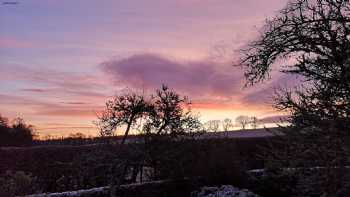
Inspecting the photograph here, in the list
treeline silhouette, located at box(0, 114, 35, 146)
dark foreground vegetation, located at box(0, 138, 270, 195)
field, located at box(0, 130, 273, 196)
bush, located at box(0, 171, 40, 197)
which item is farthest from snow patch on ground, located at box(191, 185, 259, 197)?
treeline silhouette, located at box(0, 114, 35, 146)

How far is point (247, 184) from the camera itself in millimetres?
21203

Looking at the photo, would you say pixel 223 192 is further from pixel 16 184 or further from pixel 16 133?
pixel 16 133

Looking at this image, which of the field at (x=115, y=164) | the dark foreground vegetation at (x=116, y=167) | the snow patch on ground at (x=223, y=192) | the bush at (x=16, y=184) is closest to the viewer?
the bush at (x=16, y=184)

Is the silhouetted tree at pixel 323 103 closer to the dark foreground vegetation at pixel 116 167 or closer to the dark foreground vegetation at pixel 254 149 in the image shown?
the dark foreground vegetation at pixel 254 149

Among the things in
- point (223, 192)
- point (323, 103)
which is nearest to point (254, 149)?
point (223, 192)

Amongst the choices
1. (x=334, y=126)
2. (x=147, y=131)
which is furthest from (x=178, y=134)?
(x=334, y=126)

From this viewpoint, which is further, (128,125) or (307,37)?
(128,125)

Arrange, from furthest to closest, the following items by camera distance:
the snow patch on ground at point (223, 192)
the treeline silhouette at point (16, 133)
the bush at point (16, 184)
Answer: the treeline silhouette at point (16, 133) < the snow patch on ground at point (223, 192) < the bush at point (16, 184)

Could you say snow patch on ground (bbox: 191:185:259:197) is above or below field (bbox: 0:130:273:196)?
below

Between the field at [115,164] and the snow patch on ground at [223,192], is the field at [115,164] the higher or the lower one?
the higher one

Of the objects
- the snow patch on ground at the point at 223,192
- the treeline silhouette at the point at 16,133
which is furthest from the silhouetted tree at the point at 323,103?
the treeline silhouette at the point at 16,133

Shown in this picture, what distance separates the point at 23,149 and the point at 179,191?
7.47 meters

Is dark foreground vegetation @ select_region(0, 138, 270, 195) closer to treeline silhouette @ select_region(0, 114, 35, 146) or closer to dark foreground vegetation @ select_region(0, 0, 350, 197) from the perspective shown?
dark foreground vegetation @ select_region(0, 0, 350, 197)

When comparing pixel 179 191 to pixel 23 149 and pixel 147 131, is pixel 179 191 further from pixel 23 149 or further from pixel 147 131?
pixel 23 149
